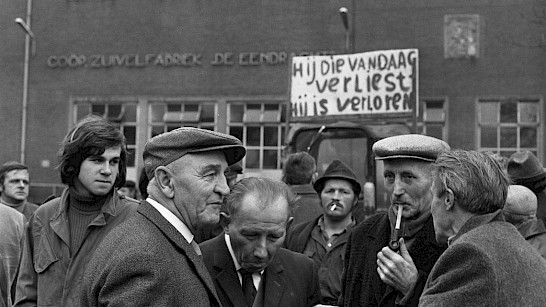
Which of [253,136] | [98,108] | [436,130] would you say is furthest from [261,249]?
[98,108]

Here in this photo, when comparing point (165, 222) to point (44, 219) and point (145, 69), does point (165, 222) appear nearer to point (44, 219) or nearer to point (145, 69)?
point (44, 219)

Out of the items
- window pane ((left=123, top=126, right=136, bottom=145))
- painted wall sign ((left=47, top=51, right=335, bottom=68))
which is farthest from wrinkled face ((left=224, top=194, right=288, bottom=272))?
window pane ((left=123, top=126, right=136, bottom=145))

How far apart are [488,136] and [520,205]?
637 inches

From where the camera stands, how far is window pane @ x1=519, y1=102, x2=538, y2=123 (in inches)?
784

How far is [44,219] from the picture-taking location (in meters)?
3.77

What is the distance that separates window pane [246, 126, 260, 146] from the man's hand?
59.4ft

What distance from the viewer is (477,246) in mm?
2549

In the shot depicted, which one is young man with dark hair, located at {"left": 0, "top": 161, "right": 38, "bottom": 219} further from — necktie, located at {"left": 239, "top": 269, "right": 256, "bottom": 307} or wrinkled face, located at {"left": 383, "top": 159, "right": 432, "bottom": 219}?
wrinkled face, located at {"left": 383, "top": 159, "right": 432, "bottom": 219}

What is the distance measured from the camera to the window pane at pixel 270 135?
21.1m

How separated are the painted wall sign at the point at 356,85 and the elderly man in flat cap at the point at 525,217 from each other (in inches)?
185

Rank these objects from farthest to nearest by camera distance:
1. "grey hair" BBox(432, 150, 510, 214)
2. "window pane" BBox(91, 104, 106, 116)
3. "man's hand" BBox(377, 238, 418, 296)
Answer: "window pane" BBox(91, 104, 106, 116) → "man's hand" BBox(377, 238, 418, 296) → "grey hair" BBox(432, 150, 510, 214)

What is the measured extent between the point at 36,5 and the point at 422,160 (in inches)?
832

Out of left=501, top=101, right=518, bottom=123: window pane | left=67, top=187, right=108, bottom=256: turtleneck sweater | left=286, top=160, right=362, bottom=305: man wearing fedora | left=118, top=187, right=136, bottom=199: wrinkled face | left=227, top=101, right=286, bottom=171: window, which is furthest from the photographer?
left=227, top=101, right=286, bottom=171: window

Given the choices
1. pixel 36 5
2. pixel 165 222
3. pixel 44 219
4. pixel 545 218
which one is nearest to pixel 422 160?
pixel 165 222
